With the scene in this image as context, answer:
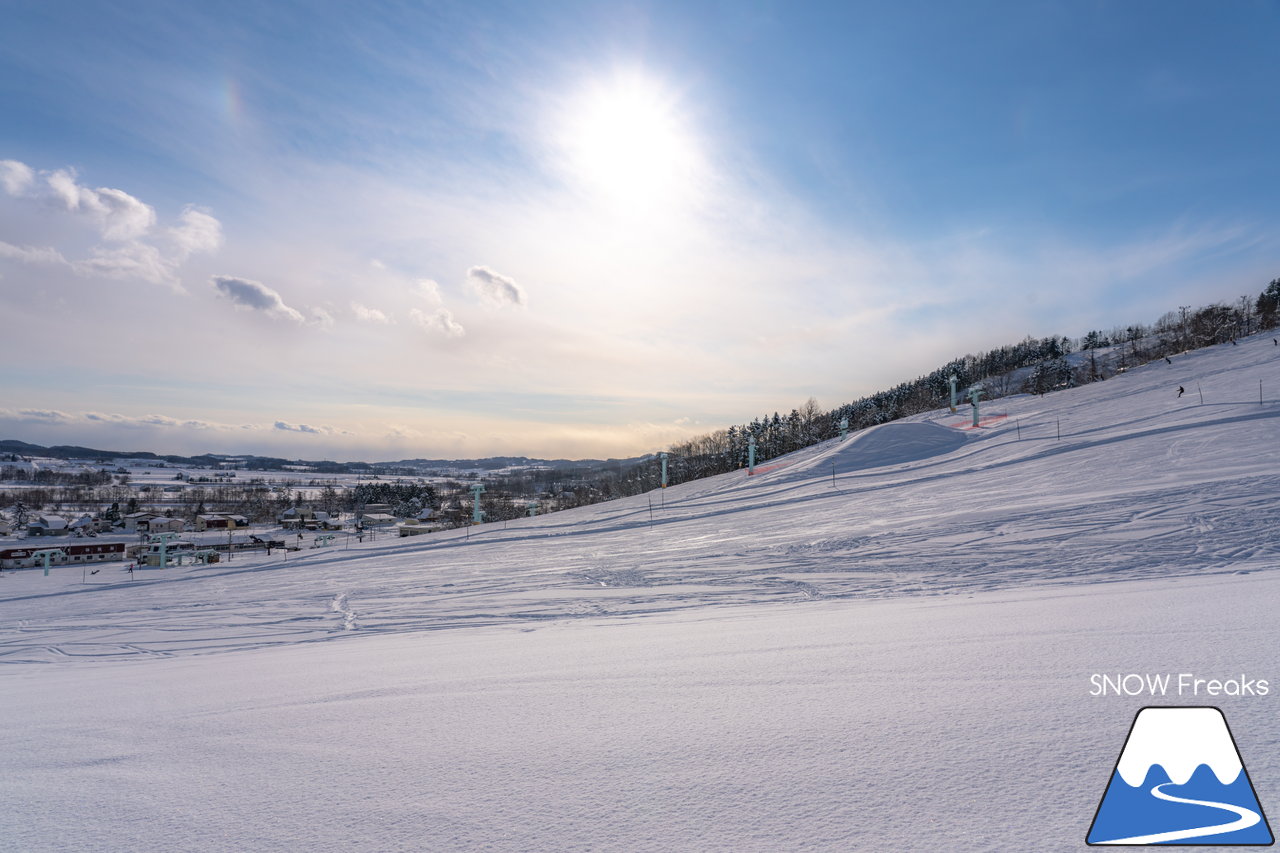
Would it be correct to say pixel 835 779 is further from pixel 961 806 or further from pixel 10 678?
pixel 10 678

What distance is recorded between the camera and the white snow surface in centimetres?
203

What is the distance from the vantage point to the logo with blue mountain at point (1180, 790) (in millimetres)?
1733

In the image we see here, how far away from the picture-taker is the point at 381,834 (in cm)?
195

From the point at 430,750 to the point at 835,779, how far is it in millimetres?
1819

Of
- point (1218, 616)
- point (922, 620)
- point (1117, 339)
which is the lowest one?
point (922, 620)

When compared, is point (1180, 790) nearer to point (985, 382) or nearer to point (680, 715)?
point (680, 715)

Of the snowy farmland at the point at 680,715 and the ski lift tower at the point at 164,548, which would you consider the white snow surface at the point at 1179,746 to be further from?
the ski lift tower at the point at 164,548

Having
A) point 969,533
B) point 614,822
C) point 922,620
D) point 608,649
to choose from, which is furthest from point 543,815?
point 969,533

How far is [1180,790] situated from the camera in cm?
196

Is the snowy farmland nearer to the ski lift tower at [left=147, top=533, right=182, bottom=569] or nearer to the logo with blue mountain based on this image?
the logo with blue mountain

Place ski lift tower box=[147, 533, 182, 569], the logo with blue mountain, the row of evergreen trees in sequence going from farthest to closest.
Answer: the row of evergreen trees
ski lift tower box=[147, 533, 182, 569]
the logo with blue mountain

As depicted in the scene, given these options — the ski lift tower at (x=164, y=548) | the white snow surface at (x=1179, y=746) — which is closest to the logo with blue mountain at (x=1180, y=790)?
the white snow surface at (x=1179, y=746)

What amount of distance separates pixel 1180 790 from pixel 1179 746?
0.31m

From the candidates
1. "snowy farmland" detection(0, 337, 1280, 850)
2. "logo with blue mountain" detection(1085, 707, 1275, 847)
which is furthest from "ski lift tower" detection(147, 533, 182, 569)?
"logo with blue mountain" detection(1085, 707, 1275, 847)
